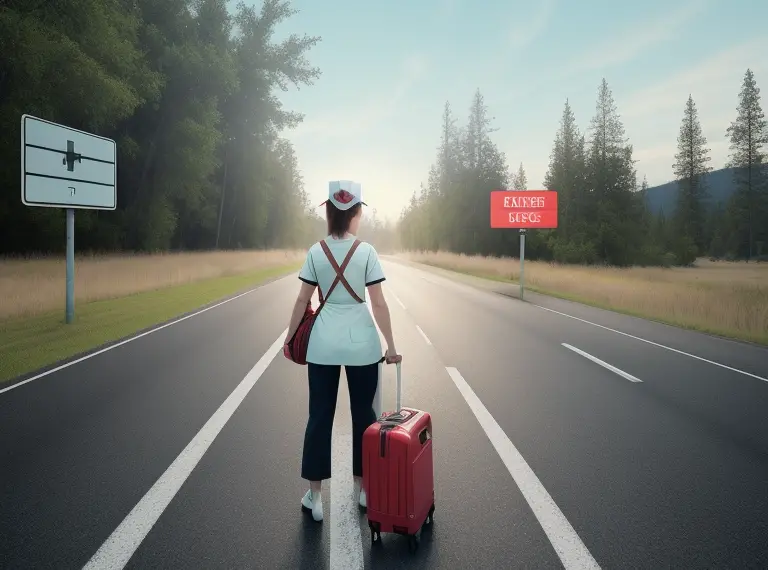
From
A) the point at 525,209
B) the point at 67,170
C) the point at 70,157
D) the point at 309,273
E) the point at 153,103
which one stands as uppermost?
the point at 153,103

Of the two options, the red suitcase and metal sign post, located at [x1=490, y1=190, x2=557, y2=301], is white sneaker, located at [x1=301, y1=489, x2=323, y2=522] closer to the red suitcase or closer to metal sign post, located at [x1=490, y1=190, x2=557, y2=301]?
the red suitcase

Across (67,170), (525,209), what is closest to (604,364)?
(67,170)

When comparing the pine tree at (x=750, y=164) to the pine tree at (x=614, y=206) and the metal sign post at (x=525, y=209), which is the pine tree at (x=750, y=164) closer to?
the pine tree at (x=614, y=206)

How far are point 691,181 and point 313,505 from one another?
260 ft

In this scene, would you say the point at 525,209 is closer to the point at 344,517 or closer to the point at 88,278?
the point at 88,278

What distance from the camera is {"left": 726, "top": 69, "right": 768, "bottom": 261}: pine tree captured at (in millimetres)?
56469

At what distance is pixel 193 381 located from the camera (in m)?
6.92

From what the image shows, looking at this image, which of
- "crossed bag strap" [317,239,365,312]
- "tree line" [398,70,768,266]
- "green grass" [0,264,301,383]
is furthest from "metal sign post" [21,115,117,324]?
"tree line" [398,70,768,266]

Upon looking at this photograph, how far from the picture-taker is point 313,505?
3250mm

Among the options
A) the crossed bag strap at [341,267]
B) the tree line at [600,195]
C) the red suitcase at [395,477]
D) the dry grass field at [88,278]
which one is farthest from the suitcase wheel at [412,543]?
the tree line at [600,195]

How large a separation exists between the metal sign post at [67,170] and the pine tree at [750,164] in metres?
65.0

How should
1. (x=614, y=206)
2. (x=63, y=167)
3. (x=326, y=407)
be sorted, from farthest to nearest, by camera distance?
(x=614, y=206) → (x=63, y=167) → (x=326, y=407)

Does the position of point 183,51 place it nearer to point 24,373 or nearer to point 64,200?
point 64,200

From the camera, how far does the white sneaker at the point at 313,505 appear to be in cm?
321
